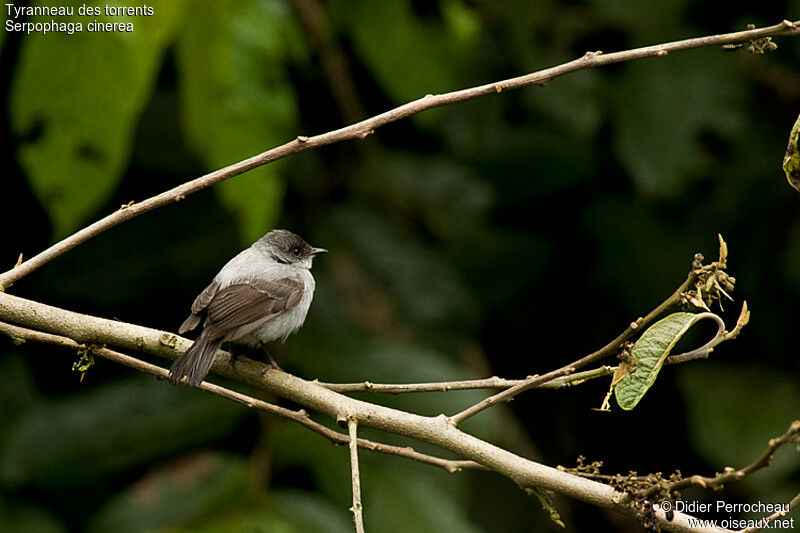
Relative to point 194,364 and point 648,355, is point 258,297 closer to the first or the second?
point 194,364

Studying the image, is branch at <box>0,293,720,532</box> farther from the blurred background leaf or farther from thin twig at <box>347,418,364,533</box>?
the blurred background leaf

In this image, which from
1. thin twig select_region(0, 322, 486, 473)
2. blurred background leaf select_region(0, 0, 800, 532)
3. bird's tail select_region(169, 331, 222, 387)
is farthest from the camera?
blurred background leaf select_region(0, 0, 800, 532)

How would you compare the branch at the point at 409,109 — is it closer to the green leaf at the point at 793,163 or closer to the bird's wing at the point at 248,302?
the green leaf at the point at 793,163

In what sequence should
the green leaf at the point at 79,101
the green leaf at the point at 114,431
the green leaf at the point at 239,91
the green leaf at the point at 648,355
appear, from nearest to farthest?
the green leaf at the point at 648,355 < the green leaf at the point at 79,101 < the green leaf at the point at 239,91 < the green leaf at the point at 114,431

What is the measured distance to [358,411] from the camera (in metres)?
2.00

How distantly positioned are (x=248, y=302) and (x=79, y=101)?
0.98 m

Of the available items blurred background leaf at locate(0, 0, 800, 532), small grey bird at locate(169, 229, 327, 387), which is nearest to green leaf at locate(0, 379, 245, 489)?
blurred background leaf at locate(0, 0, 800, 532)

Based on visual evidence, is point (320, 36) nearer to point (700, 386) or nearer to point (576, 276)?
point (576, 276)

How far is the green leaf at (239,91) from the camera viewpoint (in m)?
2.86

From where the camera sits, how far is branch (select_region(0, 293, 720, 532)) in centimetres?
176

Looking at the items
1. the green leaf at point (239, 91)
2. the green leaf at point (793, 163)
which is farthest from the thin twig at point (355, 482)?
the green leaf at point (239, 91)

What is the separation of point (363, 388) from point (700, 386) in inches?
120

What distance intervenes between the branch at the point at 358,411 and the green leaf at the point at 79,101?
0.70 metres

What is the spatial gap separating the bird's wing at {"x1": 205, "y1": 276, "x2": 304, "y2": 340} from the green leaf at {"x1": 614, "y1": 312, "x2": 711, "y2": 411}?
1563 millimetres
